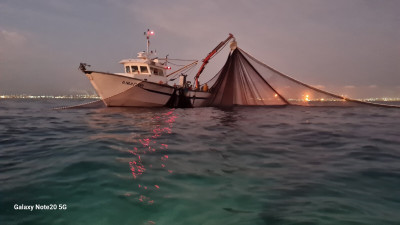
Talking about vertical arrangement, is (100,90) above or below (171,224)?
above

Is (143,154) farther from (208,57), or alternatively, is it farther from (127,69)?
(208,57)

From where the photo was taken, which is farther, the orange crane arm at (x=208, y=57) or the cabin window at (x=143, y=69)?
the orange crane arm at (x=208, y=57)

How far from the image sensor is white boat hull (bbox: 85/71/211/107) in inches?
809

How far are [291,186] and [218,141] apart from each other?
397 cm

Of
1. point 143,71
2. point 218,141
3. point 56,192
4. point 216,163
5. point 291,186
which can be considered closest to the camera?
point 56,192

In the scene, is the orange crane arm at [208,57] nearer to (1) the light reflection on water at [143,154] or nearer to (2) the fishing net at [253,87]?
(2) the fishing net at [253,87]

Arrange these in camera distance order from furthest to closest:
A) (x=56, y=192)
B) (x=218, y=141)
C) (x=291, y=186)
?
(x=218, y=141), (x=291, y=186), (x=56, y=192)

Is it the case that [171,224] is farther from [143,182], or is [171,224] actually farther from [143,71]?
[143,71]

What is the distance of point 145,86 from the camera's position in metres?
21.8

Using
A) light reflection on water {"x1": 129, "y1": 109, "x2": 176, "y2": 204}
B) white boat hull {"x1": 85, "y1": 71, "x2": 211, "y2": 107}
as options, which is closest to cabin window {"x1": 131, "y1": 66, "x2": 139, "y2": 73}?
white boat hull {"x1": 85, "y1": 71, "x2": 211, "y2": 107}

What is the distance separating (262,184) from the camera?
4.18 meters

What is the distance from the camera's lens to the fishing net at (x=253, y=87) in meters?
18.9

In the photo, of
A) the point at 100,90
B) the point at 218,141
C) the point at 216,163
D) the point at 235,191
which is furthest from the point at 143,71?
the point at 235,191

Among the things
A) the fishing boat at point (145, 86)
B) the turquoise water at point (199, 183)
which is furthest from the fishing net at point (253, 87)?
→ the turquoise water at point (199, 183)
